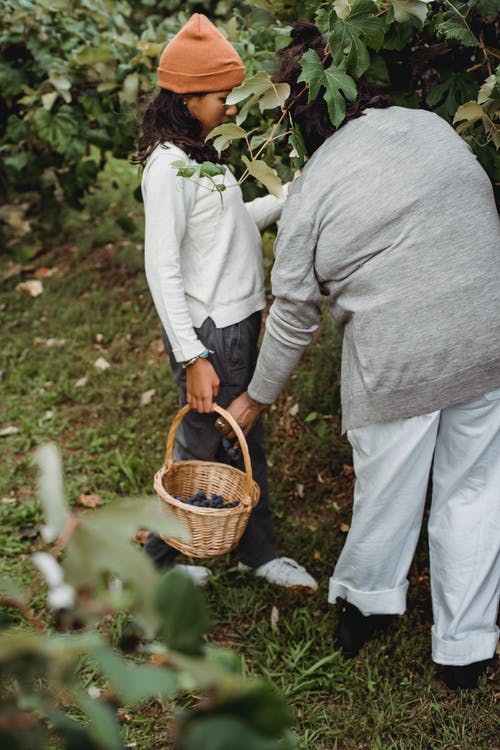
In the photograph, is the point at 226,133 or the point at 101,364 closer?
the point at 226,133

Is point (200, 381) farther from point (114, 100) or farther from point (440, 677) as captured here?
point (114, 100)

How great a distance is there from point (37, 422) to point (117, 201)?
8.50 feet

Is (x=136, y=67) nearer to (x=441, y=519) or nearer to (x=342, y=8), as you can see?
(x=342, y=8)

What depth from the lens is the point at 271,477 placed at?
133 inches

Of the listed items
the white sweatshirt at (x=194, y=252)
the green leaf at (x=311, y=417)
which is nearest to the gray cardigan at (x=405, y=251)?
the white sweatshirt at (x=194, y=252)

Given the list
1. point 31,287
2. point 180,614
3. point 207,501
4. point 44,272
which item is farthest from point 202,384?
point 44,272

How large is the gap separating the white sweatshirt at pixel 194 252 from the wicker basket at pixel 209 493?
308 millimetres

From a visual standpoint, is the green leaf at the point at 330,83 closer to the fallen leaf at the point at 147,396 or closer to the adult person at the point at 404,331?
the adult person at the point at 404,331

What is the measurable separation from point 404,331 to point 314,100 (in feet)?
2.16

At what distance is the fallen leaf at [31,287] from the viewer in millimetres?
5160

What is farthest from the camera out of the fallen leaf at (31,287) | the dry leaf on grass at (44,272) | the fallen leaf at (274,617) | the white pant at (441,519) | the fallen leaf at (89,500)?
the dry leaf on grass at (44,272)

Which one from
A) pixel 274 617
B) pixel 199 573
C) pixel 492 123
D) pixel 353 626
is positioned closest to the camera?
pixel 492 123

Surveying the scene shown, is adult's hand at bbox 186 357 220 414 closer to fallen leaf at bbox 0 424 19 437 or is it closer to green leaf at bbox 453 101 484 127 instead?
green leaf at bbox 453 101 484 127

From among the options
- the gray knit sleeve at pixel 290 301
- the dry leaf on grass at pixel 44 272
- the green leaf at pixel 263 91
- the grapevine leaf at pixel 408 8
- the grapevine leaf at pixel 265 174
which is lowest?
the dry leaf on grass at pixel 44 272
